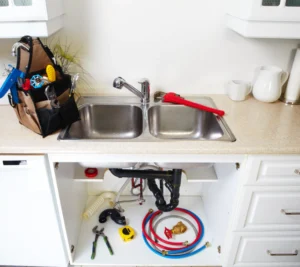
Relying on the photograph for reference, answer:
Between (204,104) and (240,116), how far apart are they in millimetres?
223

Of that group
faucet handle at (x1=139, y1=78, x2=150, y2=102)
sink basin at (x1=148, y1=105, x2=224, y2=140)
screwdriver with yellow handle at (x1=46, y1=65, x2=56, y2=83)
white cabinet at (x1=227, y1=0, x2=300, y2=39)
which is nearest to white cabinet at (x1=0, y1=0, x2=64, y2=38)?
screwdriver with yellow handle at (x1=46, y1=65, x2=56, y2=83)

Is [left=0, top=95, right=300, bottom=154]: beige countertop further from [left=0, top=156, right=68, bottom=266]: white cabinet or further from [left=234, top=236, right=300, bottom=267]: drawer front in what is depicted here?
[left=234, top=236, right=300, bottom=267]: drawer front

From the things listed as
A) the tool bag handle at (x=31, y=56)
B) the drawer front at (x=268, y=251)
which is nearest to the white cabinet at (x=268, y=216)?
the drawer front at (x=268, y=251)

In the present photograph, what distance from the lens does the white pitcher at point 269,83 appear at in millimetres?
1415

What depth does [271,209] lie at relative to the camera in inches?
48.0

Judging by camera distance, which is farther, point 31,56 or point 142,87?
point 142,87

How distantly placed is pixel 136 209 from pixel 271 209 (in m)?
0.91

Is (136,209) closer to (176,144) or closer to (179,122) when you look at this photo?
(179,122)

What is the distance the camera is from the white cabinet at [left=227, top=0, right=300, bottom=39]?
44.3 inches

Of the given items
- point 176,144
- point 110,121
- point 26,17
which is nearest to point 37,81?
point 26,17

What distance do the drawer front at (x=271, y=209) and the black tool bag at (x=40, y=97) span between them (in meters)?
0.91

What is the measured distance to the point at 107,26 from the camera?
1428mm

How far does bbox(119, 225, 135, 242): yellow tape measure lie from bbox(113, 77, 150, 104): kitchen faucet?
81 centimetres

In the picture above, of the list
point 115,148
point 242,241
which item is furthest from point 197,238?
point 115,148
